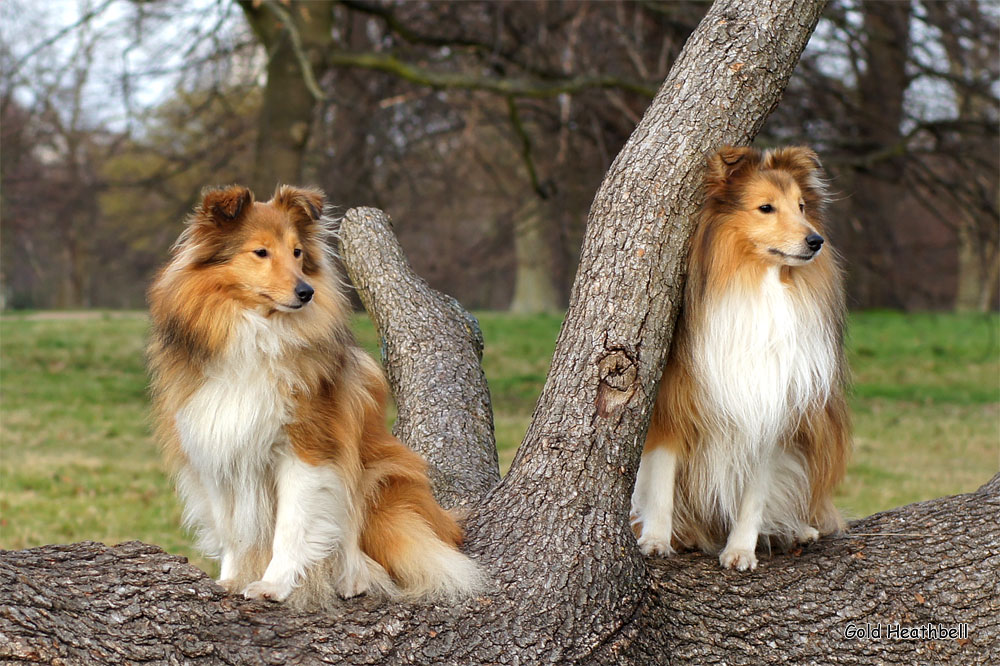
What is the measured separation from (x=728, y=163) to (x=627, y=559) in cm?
151

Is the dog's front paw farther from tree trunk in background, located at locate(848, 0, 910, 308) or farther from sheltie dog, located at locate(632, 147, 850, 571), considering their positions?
tree trunk in background, located at locate(848, 0, 910, 308)

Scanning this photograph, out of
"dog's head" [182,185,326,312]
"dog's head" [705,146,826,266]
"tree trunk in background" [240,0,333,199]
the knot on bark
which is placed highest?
"tree trunk in background" [240,0,333,199]

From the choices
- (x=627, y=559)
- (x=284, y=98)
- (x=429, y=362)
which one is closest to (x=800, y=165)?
(x=627, y=559)

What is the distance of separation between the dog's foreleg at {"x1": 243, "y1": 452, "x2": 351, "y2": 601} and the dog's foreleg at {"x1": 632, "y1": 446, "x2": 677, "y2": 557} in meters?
1.24

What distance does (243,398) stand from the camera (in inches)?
122

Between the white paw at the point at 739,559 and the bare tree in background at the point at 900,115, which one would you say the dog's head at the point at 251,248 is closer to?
the white paw at the point at 739,559

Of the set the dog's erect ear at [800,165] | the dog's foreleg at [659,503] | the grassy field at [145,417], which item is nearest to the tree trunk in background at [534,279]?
the grassy field at [145,417]

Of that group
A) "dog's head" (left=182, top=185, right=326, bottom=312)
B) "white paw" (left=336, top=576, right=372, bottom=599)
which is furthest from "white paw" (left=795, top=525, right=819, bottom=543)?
"dog's head" (left=182, top=185, right=326, bottom=312)

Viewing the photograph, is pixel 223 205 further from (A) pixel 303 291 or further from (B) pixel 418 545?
(B) pixel 418 545

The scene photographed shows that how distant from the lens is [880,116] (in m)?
12.1

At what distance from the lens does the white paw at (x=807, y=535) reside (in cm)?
388

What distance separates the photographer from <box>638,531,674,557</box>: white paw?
369cm

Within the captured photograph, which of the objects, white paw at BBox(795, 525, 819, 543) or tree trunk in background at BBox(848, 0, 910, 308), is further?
tree trunk in background at BBox(848, 0, 910, 308)

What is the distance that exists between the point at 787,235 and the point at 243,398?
2.10 meters
